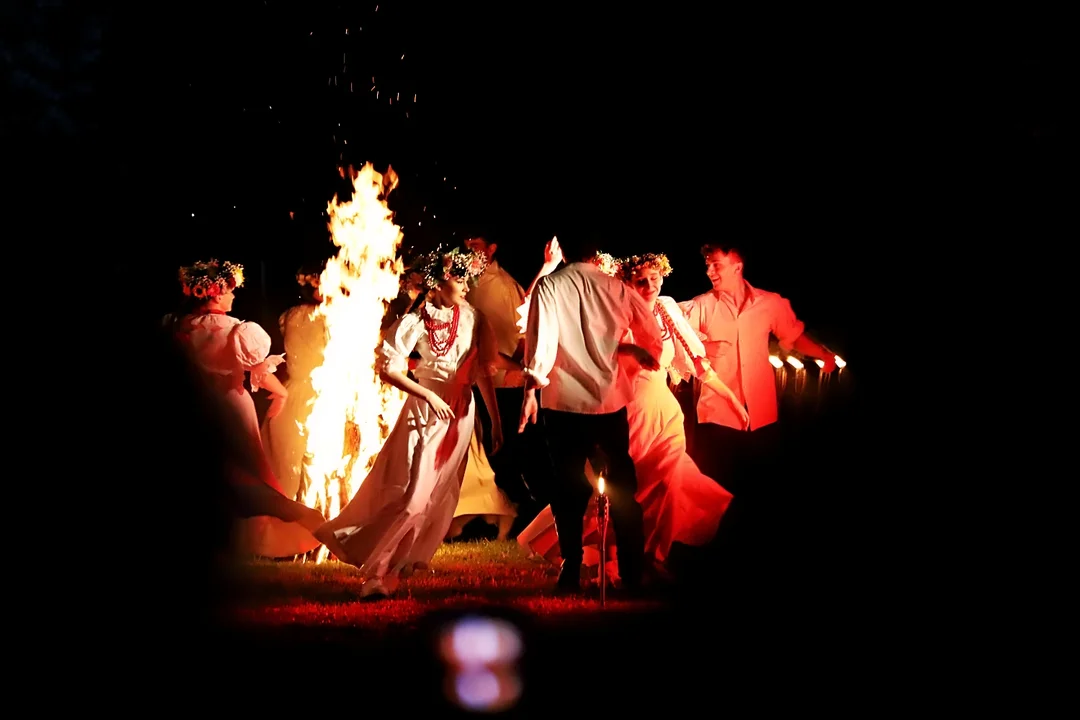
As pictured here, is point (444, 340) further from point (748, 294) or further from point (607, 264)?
point (748, 294)

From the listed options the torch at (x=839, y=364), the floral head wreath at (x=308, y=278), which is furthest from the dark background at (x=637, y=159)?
the floral head wreath at (x=308, y=278)

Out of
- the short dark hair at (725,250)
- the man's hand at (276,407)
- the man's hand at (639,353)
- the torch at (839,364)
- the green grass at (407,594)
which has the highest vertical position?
the short dark hair at (725,250)

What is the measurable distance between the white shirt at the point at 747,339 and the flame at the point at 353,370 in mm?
2391

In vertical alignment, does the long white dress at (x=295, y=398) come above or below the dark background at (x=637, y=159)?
below

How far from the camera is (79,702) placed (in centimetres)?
504

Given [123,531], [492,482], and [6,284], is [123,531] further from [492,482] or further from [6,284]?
[492,482]

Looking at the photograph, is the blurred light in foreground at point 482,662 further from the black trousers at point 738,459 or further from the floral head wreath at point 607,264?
the black trousers at point 738,459

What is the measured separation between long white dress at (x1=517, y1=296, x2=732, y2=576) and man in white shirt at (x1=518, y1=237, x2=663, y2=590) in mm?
579

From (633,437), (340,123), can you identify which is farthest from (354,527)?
(340,123)

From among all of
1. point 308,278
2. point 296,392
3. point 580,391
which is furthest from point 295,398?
point 580,391

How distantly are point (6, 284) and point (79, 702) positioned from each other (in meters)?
2.32

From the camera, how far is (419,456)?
27.9ft

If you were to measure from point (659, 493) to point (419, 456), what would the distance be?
5.23ft

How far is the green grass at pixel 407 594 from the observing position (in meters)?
7.18
